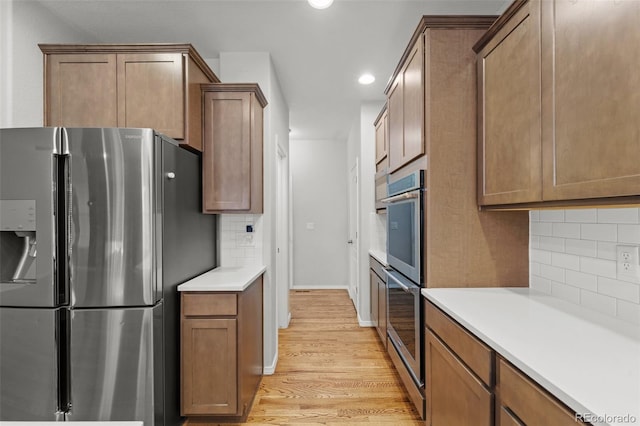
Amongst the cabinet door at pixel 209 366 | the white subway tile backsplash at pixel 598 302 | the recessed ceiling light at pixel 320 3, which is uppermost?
the recessed ceiling light at pixel 320 3

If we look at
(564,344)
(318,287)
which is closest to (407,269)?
(564,344)

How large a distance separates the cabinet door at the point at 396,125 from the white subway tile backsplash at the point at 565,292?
1.16 meters

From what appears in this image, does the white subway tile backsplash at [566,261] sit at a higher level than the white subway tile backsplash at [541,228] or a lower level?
lower

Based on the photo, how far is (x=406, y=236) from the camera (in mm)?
2055

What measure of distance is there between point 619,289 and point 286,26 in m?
2.53

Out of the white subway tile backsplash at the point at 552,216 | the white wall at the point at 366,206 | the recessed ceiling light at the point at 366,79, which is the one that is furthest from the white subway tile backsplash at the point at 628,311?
the recessed ceiling light at the point at 366,79

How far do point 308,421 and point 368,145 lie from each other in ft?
9.50

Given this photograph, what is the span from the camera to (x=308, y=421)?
2.07 m

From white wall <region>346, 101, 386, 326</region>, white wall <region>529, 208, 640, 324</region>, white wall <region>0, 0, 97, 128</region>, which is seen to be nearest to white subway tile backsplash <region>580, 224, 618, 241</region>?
white wall <region>529, 208, 640, 324</region>

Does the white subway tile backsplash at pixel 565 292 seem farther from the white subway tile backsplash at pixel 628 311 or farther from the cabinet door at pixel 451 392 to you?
the cabinet door at pixel 451 392

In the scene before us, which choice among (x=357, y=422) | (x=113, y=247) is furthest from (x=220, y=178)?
(x=357, y=422)

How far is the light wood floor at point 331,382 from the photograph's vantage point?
83.7 inches

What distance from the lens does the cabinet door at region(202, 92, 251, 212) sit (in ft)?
7.98

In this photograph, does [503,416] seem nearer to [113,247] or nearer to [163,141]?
[113,247]
